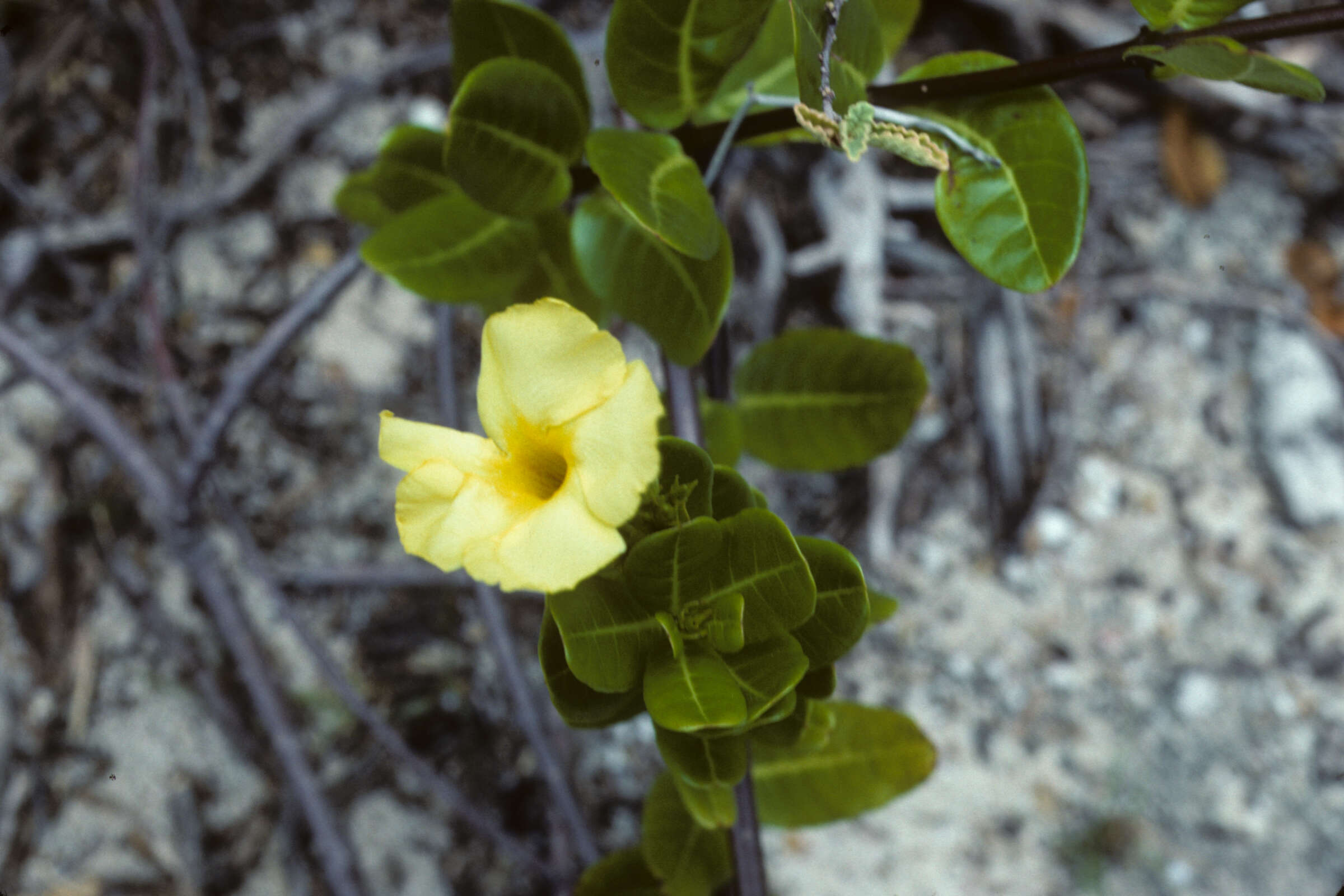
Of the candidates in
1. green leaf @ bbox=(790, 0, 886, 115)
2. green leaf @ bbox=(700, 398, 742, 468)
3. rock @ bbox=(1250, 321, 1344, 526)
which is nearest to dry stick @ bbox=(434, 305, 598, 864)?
green leaf @ bbox=(700, 398, 742, 468)

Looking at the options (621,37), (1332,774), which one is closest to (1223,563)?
(1332,774)

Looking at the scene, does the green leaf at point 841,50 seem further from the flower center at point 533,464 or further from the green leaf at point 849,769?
the green leaf at point 849,769

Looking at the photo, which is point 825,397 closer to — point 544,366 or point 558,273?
point 558,273

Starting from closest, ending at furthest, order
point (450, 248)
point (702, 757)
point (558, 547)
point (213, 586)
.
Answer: point (558, 547), point (702, 757), point (450, 248), point (213, 586)

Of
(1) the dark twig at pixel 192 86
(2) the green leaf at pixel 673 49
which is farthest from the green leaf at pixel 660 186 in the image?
(1) the dark twig at pixel 192 86

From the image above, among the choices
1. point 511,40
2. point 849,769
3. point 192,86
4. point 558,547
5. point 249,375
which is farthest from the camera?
point 192,86

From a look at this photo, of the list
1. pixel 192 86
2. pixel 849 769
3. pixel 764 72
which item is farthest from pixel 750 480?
pixel 192 86

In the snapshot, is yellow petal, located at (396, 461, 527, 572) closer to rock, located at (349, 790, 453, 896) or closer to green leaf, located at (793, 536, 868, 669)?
green leaf, located at (793, 536, 868, 669)
